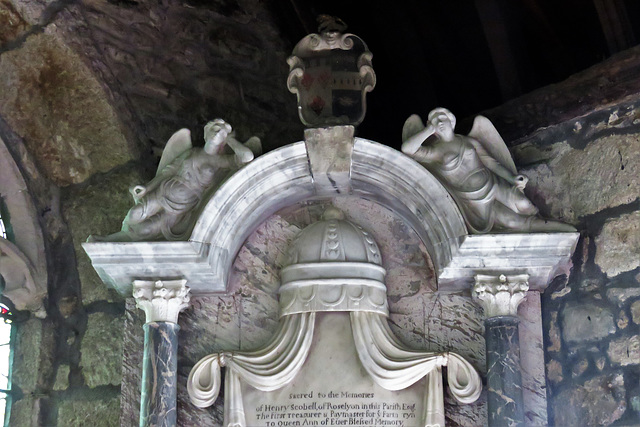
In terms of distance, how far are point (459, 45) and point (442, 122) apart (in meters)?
1.57

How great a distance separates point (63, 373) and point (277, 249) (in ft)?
3.90

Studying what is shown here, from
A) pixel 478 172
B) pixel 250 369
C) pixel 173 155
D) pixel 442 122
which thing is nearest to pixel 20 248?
pixel 173 155

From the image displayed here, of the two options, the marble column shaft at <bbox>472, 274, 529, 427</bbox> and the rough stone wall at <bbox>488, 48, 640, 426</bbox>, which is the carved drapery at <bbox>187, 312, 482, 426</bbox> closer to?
the marble column shaft at <bbox>472, 274, 529, 427</bbox>

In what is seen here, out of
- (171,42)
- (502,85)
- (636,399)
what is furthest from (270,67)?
(636,399)

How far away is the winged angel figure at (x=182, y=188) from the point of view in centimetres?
450

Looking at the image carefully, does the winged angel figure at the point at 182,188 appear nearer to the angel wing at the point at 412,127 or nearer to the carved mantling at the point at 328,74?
the carved mantling at the point at 328,74

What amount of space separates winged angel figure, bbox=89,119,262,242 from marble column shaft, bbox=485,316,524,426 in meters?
1.25

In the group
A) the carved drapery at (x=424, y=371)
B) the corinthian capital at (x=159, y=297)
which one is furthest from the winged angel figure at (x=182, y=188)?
the carved drapery at (x=424, y=371)

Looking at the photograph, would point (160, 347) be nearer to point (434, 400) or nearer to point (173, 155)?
point (173, 155)

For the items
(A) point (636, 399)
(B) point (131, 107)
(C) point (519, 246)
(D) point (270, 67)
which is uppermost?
(D) point (270, 67)

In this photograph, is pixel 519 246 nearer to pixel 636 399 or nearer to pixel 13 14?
pixel 636 399

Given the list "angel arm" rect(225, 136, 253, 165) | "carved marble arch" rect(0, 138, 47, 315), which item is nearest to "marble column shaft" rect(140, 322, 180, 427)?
"angel arm" rect(225, 136, 253, 165)

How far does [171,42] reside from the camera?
219 inches

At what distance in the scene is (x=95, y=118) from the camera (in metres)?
5.27
